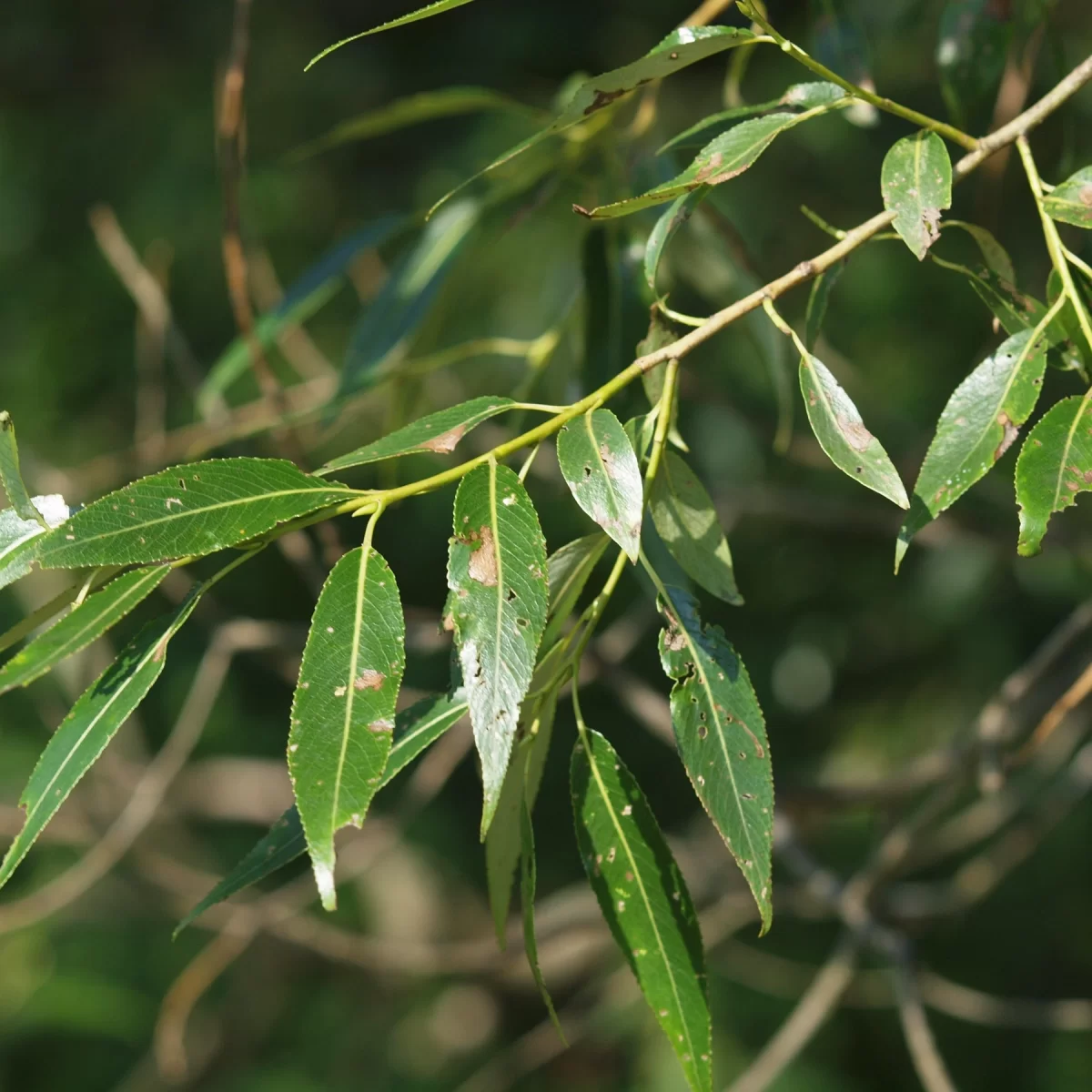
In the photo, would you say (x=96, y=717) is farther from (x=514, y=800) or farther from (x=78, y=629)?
(x=514, y=800)

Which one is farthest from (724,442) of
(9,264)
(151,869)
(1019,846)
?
(9,264)

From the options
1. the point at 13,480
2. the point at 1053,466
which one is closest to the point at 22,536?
the point at 13,480

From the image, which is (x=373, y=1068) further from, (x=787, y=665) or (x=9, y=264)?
(x=9, y=264)

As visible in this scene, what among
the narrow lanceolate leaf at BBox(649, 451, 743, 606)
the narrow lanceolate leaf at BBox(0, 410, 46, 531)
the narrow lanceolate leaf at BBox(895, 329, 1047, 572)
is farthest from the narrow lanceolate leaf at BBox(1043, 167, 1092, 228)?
the narrow lanceolate leaf at BBox(0, 410, 46, 531)

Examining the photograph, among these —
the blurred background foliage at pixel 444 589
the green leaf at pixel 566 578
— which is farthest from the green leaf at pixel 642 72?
the blurred background foliage at pixel 444 589

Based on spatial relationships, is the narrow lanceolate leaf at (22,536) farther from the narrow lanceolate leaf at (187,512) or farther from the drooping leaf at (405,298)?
the drooping leaf at (405,298)
